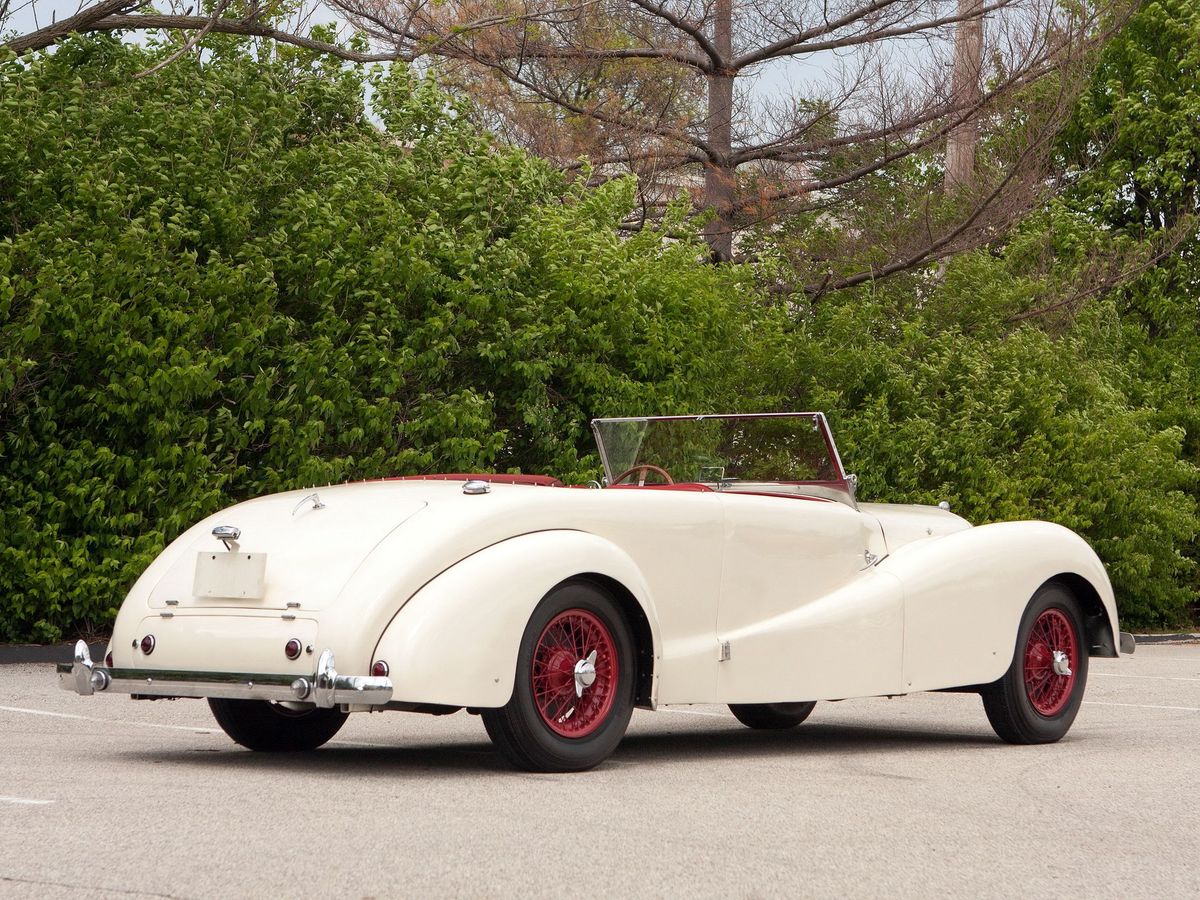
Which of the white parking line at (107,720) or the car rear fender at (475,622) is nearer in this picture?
the car rear fender at (475,622)

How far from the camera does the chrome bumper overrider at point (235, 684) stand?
617 cm

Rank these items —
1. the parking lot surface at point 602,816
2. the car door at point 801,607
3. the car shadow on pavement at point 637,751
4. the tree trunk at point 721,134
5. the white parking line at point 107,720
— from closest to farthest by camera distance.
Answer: the parking lot surface at point 602,816
the car shadow on pavement at point 637,751
the car door at point 801,607
the white parking line at point 107,720
the tree trunk at point 721,134

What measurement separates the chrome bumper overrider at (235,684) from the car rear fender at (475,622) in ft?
0.40

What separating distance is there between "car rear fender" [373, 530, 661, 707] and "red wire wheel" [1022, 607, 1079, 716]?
3037mm

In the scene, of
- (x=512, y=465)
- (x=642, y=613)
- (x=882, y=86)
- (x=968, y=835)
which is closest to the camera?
(x=968, y=835)

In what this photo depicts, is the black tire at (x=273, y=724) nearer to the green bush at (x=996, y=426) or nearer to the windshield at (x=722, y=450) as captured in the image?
the windshield at (x=722, y=450)

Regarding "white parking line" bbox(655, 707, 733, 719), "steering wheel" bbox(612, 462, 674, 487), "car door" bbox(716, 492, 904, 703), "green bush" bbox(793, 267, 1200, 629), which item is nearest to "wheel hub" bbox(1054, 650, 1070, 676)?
"car door" bbox(716, 492, 904, 703)

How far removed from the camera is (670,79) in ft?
75.9

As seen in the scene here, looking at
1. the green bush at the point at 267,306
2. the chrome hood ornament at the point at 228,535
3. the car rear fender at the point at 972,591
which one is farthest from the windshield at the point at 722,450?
the green bush at the point at 267,306

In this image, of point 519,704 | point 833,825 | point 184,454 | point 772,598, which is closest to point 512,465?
point 184,454

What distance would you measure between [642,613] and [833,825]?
1.60m

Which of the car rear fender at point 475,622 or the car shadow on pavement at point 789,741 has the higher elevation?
the car rear fender at point 475,622

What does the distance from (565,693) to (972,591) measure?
102 inches

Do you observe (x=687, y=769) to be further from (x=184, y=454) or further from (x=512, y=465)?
(x=512, y=465)
